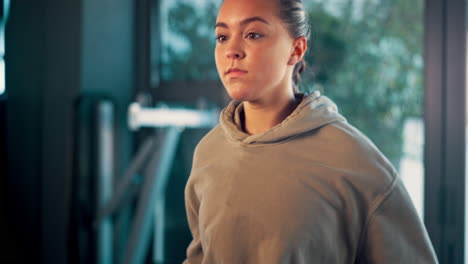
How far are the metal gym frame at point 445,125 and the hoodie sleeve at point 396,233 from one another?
3.00ft

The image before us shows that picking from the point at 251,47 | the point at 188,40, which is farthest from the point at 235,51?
the point at 188,40

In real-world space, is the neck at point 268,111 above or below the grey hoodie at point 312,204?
above

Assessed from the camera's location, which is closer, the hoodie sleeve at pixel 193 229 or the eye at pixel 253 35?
the eye at pixel 253 35

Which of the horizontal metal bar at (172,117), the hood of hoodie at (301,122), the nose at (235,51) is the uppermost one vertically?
the nose at (235,51)

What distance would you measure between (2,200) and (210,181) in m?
1.31

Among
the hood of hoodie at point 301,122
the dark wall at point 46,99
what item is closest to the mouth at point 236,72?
the hood of hoodie at point 301,122

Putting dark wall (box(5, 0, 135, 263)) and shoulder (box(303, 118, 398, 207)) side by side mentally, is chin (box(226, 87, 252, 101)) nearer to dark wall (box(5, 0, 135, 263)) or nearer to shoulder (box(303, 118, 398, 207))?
shoulder (box(303, 118, 398, 207))

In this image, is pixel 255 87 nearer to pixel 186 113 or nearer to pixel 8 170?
pixel 186 113

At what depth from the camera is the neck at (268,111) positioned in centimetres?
81

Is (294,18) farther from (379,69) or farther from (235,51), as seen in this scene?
(379,69)

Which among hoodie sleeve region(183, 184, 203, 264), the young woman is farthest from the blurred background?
the young woman

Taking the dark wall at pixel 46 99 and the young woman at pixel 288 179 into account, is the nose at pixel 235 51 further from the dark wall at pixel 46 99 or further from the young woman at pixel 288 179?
the dark wall at pixel 46 99

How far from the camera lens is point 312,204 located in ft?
2.34

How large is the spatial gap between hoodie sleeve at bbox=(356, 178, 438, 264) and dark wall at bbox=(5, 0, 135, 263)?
1.37 m
